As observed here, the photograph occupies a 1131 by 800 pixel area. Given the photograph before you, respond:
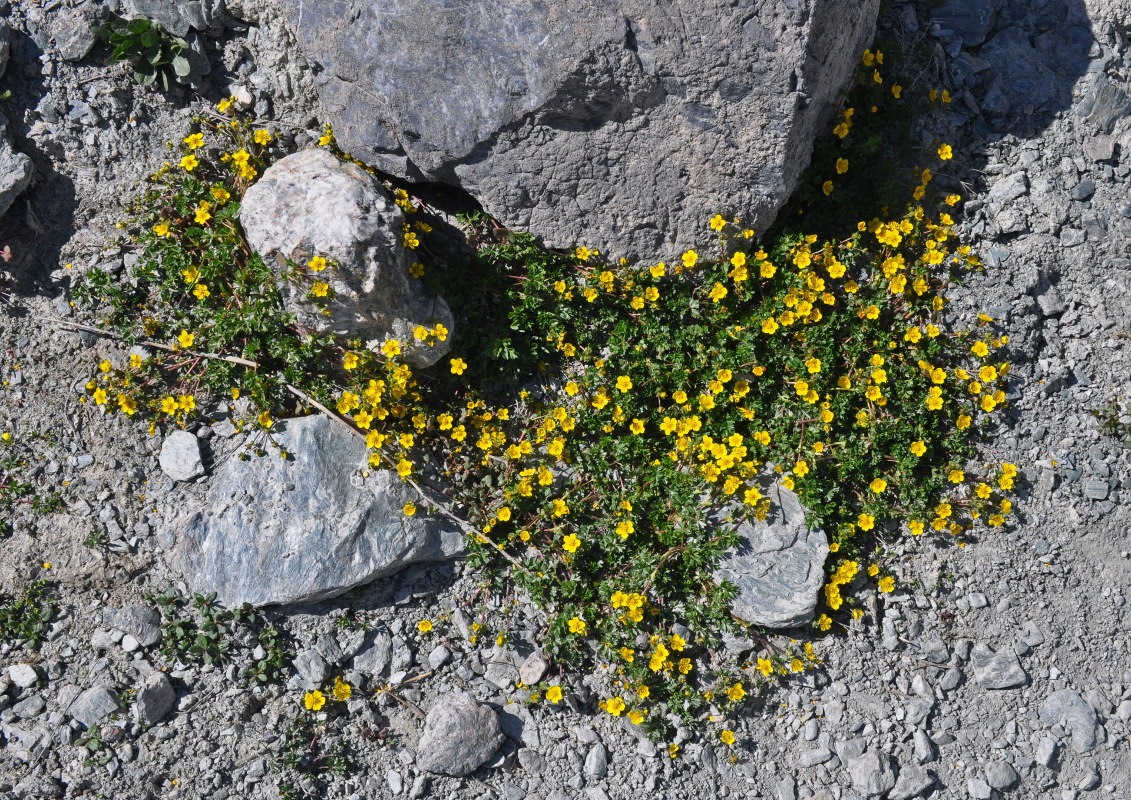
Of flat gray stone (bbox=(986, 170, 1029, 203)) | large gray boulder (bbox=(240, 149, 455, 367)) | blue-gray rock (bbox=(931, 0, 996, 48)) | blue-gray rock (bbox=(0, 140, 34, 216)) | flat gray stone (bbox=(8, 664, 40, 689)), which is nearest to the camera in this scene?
large gray boulder (bbox=(240, 149, 455, 367))

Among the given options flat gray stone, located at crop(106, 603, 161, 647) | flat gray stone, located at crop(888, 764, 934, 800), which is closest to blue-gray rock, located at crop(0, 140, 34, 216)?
flat gray stone, located at crop(106, 603, 161, 647)

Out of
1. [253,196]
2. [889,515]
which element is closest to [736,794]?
[889,515]

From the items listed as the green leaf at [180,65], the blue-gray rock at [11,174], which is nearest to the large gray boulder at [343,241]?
the green leaf at [180,65]

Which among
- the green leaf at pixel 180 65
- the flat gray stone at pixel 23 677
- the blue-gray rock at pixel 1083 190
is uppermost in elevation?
the green leaf at pixel 180 65

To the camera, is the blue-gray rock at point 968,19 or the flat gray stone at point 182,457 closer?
the flat gray stone at point 182,457

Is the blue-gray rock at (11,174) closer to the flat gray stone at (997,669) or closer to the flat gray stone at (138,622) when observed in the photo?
the flat gray stone at (138,622)

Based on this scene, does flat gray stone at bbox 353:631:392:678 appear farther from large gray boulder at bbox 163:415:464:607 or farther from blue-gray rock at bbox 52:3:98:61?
blue-gray rock at bbox 52:3:98:61
